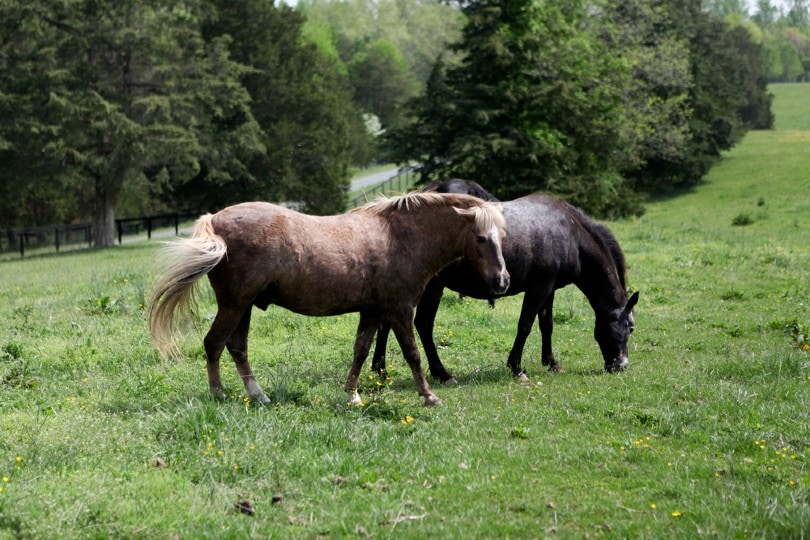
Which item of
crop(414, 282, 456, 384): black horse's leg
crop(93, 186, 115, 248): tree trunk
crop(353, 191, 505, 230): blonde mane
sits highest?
crop(353, 191, 505, 230): blonde mane

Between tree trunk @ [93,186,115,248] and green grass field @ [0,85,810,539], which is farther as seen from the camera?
tree trunk @ [93,186,115,248]

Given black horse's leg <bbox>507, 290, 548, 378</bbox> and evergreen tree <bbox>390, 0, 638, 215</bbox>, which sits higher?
evergreen tree <bbox>390, 0, 638, 215</bbox>

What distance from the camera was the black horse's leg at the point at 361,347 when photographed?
9047 millimetres

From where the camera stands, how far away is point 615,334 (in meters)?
11.3

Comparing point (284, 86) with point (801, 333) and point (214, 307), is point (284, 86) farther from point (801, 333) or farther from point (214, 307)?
point (801, 333)

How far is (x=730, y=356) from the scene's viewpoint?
38.1ft

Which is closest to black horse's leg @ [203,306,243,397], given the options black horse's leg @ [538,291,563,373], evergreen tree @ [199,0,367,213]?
black horse's leg @ [538,291,563,373]

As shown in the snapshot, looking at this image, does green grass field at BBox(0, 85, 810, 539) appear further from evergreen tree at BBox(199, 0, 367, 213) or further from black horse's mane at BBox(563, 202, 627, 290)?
evergreen tree at BBox(199, 0, 367, 213)

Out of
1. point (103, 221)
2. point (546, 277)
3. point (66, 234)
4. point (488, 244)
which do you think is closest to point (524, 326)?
point (546, 277)

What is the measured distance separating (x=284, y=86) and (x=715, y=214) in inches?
957

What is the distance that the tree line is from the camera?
3562 centimetres

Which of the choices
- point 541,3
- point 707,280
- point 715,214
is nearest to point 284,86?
point 541,3

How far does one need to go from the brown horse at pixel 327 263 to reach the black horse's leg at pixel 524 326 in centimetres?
175

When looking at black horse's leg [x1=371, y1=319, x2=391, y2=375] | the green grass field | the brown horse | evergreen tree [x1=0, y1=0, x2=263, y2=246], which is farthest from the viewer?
evergreen tree [x1=0, y1=0, x2=263, y2=246]
